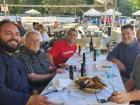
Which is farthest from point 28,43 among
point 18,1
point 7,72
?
point 18,1

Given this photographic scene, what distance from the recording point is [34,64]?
3889mm

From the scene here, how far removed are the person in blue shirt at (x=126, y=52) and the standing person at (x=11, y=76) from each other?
1947 millimetres

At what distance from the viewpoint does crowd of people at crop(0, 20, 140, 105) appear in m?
2.51

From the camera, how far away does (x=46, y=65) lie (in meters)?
4.12

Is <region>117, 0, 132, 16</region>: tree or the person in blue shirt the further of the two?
<region>117, 0, 132, 16</region>: tree

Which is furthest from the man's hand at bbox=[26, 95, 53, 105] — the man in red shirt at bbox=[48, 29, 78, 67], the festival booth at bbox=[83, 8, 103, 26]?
the festival booth at bbox=[83, 8, 103, 26]

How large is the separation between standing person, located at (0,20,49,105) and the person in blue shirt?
1.95m

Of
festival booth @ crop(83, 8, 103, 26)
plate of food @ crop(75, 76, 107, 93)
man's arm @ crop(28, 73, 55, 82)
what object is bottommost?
festival booth @ crop(83, 8, 103, 26)

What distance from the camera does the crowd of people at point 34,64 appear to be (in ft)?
8.24

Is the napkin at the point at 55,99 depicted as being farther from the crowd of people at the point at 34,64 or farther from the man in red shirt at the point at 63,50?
the man in red shirt at the point at 63,50

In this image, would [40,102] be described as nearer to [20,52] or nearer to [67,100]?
[67,100]

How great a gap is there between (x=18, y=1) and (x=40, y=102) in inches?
1439

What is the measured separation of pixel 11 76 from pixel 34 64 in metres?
1.18

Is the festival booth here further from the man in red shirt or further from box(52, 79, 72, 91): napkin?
box(52, 79, 72, 91): napkin
